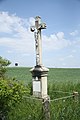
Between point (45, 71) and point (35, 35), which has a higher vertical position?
point (35, 35)

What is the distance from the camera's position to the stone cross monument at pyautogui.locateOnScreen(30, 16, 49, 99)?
8.22 meters

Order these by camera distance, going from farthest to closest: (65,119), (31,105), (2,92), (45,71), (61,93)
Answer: (61,93) < (45,71) < (31,105) < (65,119) < (2,92)

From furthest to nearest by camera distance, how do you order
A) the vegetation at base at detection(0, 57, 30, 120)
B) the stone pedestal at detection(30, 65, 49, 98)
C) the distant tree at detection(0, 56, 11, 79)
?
the stone pedestal at detection(30, 65, 49, 98) < the distant tree at detection(0, 56, 11, 79) < the vegetation at base at detection(0, 57, 30, 120)

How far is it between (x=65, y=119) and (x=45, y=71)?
8.24 ft

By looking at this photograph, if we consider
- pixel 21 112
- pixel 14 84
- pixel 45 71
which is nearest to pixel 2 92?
pixel 14 84

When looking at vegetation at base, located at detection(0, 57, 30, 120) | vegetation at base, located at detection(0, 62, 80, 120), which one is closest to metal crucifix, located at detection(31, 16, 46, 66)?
vegetation at base, located at detection(0, 62, 80, 120)

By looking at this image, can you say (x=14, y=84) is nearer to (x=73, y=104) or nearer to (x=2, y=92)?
(x=2, y=92)

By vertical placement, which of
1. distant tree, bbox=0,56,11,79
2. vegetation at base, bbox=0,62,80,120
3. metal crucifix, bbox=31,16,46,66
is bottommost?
vegetation at base, bbox=0,62,80,120

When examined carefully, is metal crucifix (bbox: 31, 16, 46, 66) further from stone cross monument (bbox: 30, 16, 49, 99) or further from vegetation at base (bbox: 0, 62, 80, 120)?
vegetation at base (bbox: 0, 62, 80, 120)

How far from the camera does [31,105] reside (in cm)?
693

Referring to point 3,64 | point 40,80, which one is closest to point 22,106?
point 3,64

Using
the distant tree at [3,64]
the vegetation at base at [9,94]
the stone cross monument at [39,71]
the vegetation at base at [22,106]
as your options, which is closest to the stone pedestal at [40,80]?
the stone cross monument at [39,71]

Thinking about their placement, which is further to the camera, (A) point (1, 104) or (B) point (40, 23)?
(B) point (40, 23)

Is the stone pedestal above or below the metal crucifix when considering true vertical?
below
